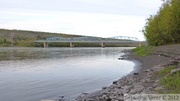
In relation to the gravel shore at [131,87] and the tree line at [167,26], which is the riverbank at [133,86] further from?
the tree line at [167,26]

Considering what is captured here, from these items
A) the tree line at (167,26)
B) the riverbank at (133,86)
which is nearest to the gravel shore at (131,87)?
the riverbank at (133,86)

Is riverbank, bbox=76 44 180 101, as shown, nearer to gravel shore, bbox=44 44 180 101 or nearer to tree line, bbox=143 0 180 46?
gravel shore, bbox=44 44 180 101

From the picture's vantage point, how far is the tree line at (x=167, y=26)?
6128 centimetres

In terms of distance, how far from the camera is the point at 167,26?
209 ft

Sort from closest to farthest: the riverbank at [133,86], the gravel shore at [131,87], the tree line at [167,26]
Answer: the riverbank at [133,86], the gravel shore at [131,87], the tree line at [167,26]

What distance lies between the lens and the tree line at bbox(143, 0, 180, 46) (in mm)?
61281

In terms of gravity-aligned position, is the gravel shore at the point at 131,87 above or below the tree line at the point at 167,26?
below

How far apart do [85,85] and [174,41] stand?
47132 mm

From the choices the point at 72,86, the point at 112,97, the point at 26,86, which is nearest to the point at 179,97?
the point at 112,97

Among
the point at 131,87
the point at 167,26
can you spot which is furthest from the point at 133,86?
the point at 167,26

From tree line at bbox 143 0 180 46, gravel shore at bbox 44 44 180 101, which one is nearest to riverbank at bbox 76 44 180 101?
gravel shore at bbox 44 44 180 101

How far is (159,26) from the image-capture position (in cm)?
6806

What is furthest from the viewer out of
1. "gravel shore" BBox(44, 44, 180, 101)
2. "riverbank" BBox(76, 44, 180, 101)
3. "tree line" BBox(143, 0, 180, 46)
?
"tree line" BBox(143, 0, 180, 46)

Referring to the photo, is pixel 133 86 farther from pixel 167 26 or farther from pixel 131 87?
pixel 167 26
